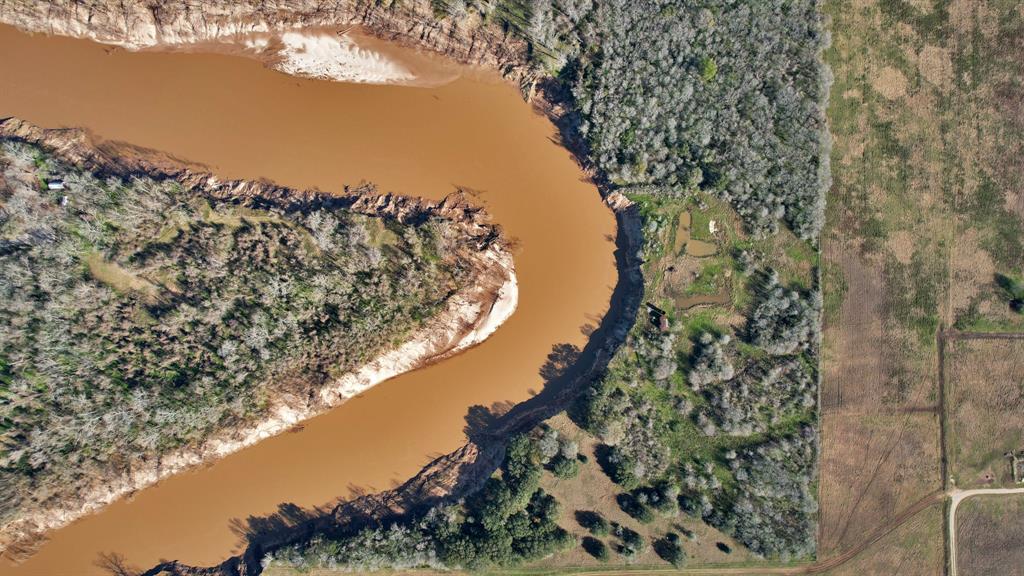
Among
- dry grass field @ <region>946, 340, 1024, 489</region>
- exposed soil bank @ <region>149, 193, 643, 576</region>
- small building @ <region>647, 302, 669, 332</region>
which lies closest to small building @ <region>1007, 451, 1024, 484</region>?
dry grass field @ <region>946, 340, 1024, 489</region>

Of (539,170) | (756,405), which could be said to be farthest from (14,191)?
(756,405)

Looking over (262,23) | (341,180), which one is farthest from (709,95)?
(262,23)

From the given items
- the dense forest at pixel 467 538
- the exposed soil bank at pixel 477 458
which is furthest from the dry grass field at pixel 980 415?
the dense forest at pixel 467 538

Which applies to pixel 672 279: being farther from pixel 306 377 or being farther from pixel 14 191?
pixel 14 191

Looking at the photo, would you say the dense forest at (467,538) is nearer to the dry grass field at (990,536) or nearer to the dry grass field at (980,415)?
the dry grass field at (990,536)

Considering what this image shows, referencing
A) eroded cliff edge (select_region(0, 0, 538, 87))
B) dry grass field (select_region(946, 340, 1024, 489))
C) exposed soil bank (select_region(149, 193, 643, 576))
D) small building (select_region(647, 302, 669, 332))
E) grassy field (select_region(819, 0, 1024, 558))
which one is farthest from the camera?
dry grass field (select_region(946, 340, 1024, 489))

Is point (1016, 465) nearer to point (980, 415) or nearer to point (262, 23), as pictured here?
point (980, 415)

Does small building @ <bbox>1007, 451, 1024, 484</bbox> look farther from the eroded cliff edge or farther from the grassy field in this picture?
the eroded cliff edge
